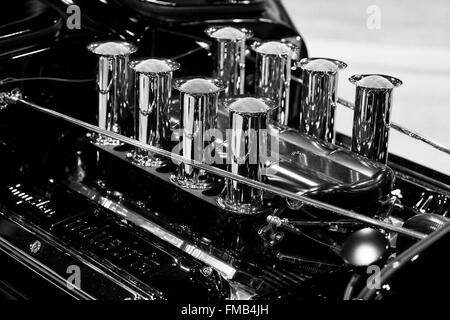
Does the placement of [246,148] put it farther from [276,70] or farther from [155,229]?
[276,70]

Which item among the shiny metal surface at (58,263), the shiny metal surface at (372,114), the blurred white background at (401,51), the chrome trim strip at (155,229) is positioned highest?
the shiny metal surface at (372,114)

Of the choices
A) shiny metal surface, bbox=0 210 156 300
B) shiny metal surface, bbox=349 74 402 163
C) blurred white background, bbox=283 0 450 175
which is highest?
shiny metal surface, bbox=349 74 402 163

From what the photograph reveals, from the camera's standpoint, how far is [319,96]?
1.46 metres

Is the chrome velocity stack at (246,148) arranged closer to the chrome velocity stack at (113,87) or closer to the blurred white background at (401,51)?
the chrome velocity stack at (113,87)

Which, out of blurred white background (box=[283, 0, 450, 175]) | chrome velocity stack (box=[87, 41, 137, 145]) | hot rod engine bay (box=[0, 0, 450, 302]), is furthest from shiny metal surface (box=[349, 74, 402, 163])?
blurred white background (box=[283, 0, 450, 175])

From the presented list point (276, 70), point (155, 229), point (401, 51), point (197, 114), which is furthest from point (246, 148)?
point (401, 51)

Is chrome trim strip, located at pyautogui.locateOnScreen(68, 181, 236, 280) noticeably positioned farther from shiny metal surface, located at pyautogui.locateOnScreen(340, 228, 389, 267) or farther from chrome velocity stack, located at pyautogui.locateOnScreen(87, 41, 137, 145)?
shiny metal surface, located at pyautogui.locateOnScreen(340, 228, 389, 267)

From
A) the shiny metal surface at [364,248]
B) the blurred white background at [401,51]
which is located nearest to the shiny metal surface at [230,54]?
the shiny metal surface at [364,248]

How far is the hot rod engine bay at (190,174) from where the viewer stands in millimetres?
1226

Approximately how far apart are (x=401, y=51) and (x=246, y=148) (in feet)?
9.97

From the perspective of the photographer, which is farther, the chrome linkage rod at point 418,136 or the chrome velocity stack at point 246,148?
the chrome linkage rod at point 418,136

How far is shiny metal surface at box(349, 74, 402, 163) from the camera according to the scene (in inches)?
53.7
